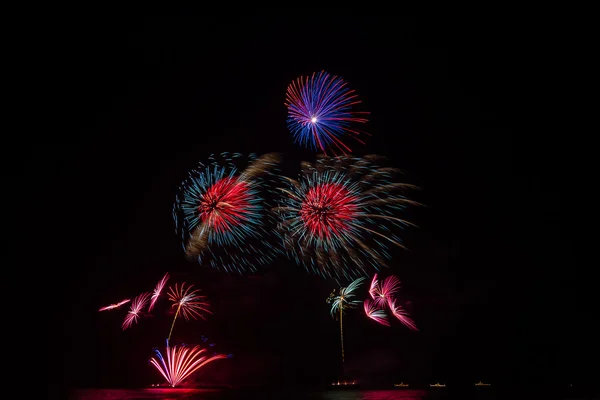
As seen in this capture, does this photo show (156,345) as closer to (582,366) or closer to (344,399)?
(344,399)

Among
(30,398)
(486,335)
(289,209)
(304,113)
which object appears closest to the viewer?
(30,398)

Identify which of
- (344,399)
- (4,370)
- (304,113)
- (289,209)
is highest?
(304,113)

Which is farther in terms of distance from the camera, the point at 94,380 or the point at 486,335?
the point at 486,335

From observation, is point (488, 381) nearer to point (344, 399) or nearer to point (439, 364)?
point (439, 364)

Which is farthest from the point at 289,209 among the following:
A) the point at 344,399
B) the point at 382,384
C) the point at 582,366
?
the point at 582,366

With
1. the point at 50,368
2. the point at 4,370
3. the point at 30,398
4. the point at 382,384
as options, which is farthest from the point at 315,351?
the point at 30,398

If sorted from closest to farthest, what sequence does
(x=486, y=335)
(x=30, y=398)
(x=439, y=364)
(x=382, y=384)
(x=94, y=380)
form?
1. (x=30, y=398)
2. (x=382, y=384)
3. (x=94, y=380)
4. (x=439, y=364)
5. (x=486, y=335)

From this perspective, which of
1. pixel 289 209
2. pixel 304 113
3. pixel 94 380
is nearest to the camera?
pixel 304 113

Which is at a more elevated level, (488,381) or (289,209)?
(289,209)

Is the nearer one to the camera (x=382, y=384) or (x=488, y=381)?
(x=382, y=384)
